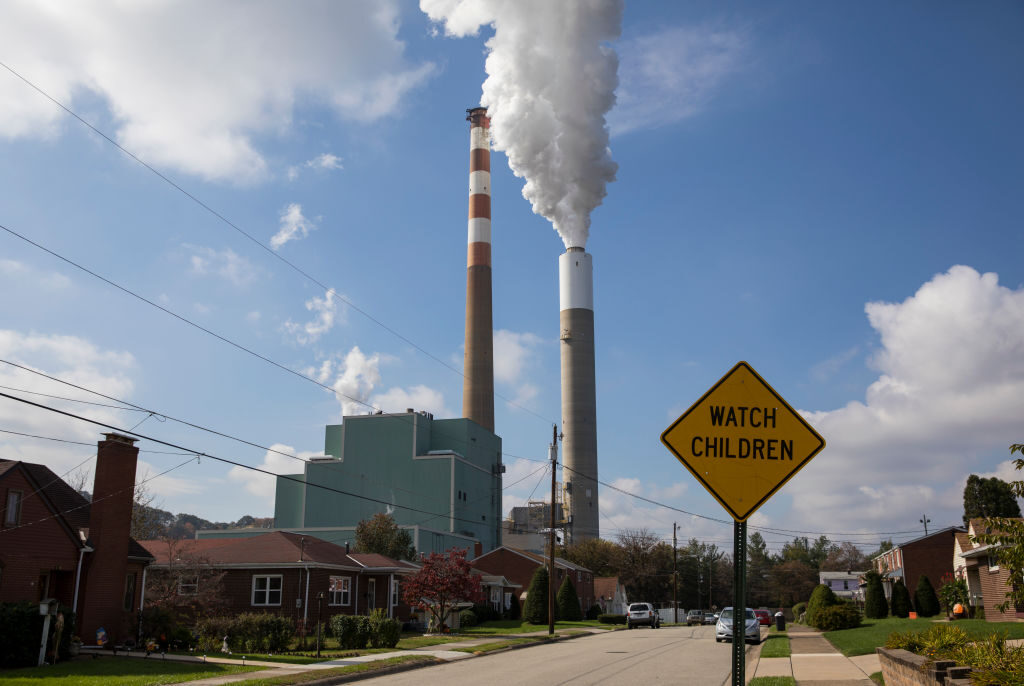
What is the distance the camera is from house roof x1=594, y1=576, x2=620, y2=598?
80125 mm

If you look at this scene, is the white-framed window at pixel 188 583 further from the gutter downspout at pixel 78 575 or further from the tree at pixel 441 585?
the tree at pixel 441 585

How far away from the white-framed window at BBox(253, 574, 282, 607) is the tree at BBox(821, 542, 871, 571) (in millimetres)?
115937

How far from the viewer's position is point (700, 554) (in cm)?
12019

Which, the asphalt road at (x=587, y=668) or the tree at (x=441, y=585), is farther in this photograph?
the tree at (x=441, y=585)

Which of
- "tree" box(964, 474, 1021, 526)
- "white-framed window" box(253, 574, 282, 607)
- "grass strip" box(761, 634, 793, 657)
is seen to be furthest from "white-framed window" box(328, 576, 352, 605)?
"tree" box(964, 474, 1021, 526)

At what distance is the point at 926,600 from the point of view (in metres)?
44.6

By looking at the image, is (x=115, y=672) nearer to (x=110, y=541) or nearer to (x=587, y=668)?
(x=110, y=541)

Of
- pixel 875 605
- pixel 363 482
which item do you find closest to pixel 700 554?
pixel 363 482

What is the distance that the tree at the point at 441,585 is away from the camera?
4034 cm

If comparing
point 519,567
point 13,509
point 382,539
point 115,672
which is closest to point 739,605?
point 115,672

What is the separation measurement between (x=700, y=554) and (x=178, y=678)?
109m

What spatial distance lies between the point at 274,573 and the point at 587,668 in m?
18.4

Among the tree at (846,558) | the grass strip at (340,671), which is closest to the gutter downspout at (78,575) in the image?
the grass strip at (340,671)

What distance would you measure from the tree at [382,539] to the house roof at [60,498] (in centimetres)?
2769
